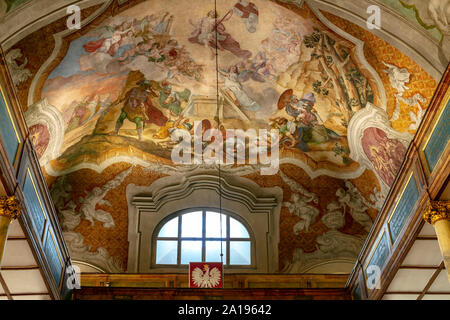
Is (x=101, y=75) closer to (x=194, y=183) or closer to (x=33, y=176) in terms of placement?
(x=33, y=176)

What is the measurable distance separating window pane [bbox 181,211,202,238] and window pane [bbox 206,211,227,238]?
243 mm

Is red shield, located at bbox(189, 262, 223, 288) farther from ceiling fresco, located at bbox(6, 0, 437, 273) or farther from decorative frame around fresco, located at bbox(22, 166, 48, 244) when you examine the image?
decorative frame around fresco, located at bbox(22, 166, 48, 244)

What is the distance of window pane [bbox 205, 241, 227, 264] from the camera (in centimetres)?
1675

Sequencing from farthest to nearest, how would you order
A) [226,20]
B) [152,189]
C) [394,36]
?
[152,189], [226,20], [394,36]

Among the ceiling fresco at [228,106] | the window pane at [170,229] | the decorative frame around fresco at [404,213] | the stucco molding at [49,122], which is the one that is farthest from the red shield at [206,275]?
the decorative frame around fresco at [404,213]

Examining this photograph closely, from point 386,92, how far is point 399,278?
13.0 feet

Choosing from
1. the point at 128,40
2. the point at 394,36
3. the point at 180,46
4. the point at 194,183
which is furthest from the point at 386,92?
the point at 194,183

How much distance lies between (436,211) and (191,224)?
9243 millimetres

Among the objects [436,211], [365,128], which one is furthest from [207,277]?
[436,211]

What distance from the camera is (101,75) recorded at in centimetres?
1366

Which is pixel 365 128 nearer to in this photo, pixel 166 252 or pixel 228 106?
pixel 228 106

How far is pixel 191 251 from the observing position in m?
16.9

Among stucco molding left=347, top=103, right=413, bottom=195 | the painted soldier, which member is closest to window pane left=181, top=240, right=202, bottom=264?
the painted soldier

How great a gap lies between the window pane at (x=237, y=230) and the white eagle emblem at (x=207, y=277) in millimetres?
2315
